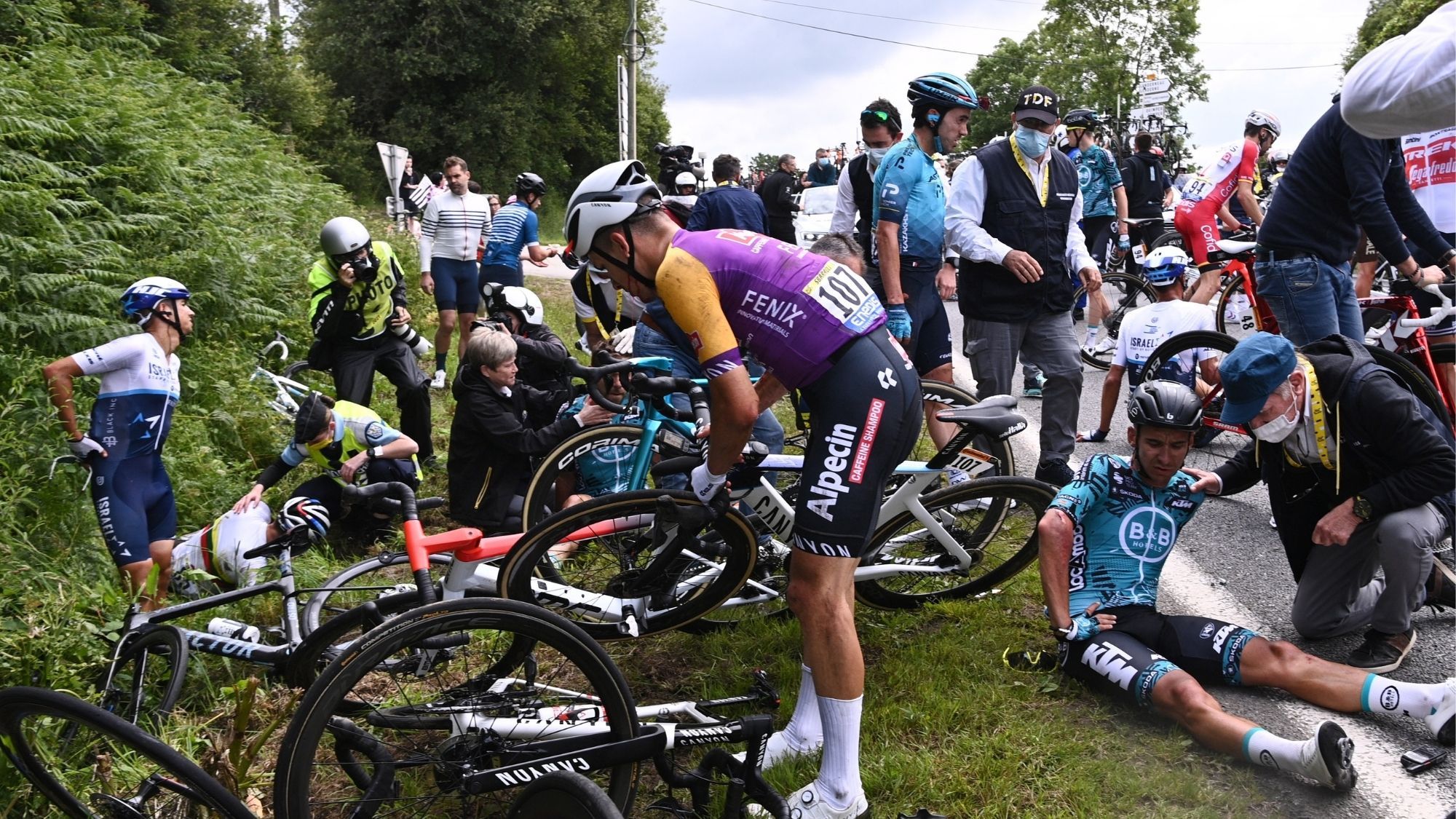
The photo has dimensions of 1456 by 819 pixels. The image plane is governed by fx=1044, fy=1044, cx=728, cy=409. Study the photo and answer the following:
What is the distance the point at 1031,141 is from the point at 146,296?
4714 millimetres

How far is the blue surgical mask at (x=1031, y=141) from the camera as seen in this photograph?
5.81 metres

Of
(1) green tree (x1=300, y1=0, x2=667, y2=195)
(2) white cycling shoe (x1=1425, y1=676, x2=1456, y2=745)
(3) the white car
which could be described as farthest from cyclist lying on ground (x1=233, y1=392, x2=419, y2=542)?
(1) green tree (x1=300, y1=0, x2=667, y2=195)

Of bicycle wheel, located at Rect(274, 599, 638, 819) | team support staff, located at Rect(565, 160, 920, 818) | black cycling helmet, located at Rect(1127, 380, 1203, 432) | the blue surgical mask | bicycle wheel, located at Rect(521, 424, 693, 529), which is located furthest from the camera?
the blue surgical mask

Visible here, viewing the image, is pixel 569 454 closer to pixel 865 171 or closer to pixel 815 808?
pixel 815 808

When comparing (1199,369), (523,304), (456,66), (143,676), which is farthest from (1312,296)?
(456,66)

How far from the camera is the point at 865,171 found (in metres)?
7.52

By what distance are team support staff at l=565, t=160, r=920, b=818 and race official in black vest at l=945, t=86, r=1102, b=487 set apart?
260 cm

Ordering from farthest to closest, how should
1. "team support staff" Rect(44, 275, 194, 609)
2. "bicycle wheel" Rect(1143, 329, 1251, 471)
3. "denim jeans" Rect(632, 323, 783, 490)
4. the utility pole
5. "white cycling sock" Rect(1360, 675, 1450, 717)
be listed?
the utility pole
"bicycle wheel" Rect(1143, 329, 1251, 471)
"denim jeans" Rect(632, 323, 783, 490)
"team support staff" Rect(44, 275, 194, 609)
"white cycling sock" Rect(1360, 675, 1450, 717)

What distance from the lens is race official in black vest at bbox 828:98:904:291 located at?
7.51 metres

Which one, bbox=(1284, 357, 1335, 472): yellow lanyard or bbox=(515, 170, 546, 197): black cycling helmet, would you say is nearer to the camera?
bbox=(1284, 357, 1335, 472): yellow lanyard

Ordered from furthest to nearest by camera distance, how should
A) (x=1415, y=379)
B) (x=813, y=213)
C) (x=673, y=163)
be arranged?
(x=813, y=213)
(x=673, y=163)
(x=1415, y=379)

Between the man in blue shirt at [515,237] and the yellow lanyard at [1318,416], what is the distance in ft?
23.2

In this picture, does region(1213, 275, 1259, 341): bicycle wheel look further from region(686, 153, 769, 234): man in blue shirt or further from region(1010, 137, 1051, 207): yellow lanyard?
region(686, 153, 769, 234): man in blue shirt

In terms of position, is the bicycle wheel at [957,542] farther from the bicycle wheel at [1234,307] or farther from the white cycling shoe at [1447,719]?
the bicycle wheel at [1234,307]
